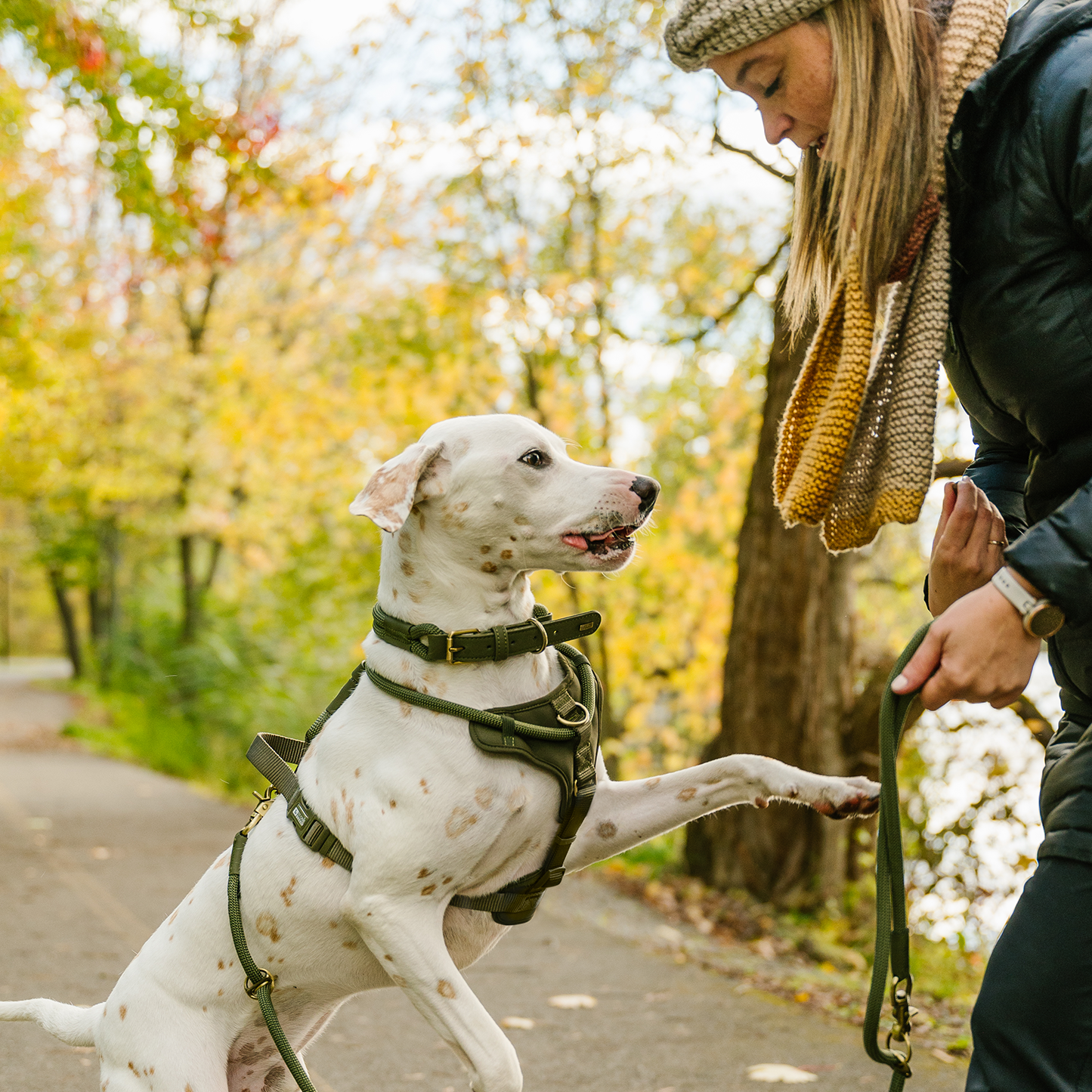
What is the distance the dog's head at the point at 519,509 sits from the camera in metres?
2.51

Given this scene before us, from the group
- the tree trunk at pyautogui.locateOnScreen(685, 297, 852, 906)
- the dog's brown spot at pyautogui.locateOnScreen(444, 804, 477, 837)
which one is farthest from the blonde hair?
the tree trunk at pyautogui.locateOnScreen(685, 297, 852, 906)

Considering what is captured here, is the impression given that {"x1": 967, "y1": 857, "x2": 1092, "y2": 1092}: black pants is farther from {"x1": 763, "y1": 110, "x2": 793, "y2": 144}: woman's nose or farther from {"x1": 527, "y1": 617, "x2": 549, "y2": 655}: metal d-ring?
{"x1": 763, "y1": 110, "x2": 793, "y2": 144}: woman's nose

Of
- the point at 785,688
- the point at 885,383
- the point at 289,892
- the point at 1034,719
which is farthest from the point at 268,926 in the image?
the point at 785,688

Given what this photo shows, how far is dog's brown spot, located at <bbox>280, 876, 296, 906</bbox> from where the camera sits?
93.4 inches

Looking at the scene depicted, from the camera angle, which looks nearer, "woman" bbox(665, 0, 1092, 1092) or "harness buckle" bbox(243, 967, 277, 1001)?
"woman" bbox(665, 0, 1092, 1092)

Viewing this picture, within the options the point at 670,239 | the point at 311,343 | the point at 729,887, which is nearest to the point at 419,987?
the point at 729,887

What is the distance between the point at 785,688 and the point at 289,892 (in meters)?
3.76

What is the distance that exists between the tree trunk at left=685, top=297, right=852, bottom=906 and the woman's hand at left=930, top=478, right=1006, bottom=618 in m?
3.41

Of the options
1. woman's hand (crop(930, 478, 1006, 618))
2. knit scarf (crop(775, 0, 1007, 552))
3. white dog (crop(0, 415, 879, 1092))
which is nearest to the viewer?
knit scarf (crop(775, 0, 1007, 552))

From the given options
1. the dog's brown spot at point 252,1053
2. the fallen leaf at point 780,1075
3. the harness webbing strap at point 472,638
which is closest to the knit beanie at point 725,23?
the harness webbing strap at point 472,638

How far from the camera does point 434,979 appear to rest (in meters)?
2.18

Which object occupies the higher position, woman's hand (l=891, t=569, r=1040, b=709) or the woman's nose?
the woman's nose

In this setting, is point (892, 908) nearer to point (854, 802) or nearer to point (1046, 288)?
point (854, 802)

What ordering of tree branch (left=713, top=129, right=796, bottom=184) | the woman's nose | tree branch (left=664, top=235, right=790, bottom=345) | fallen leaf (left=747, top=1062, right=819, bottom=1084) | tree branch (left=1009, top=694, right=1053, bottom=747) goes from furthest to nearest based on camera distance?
tree branch (left=664, top=235, right=790, bottom=345) < tree branch (left=713, top=129, right=796, bottom=184) < tree branch (left=1009, top=694, right=1053, bottom=747) < fallen leaf (left=747, top=1062, right=819, bottom=1084) < the woman's nose
